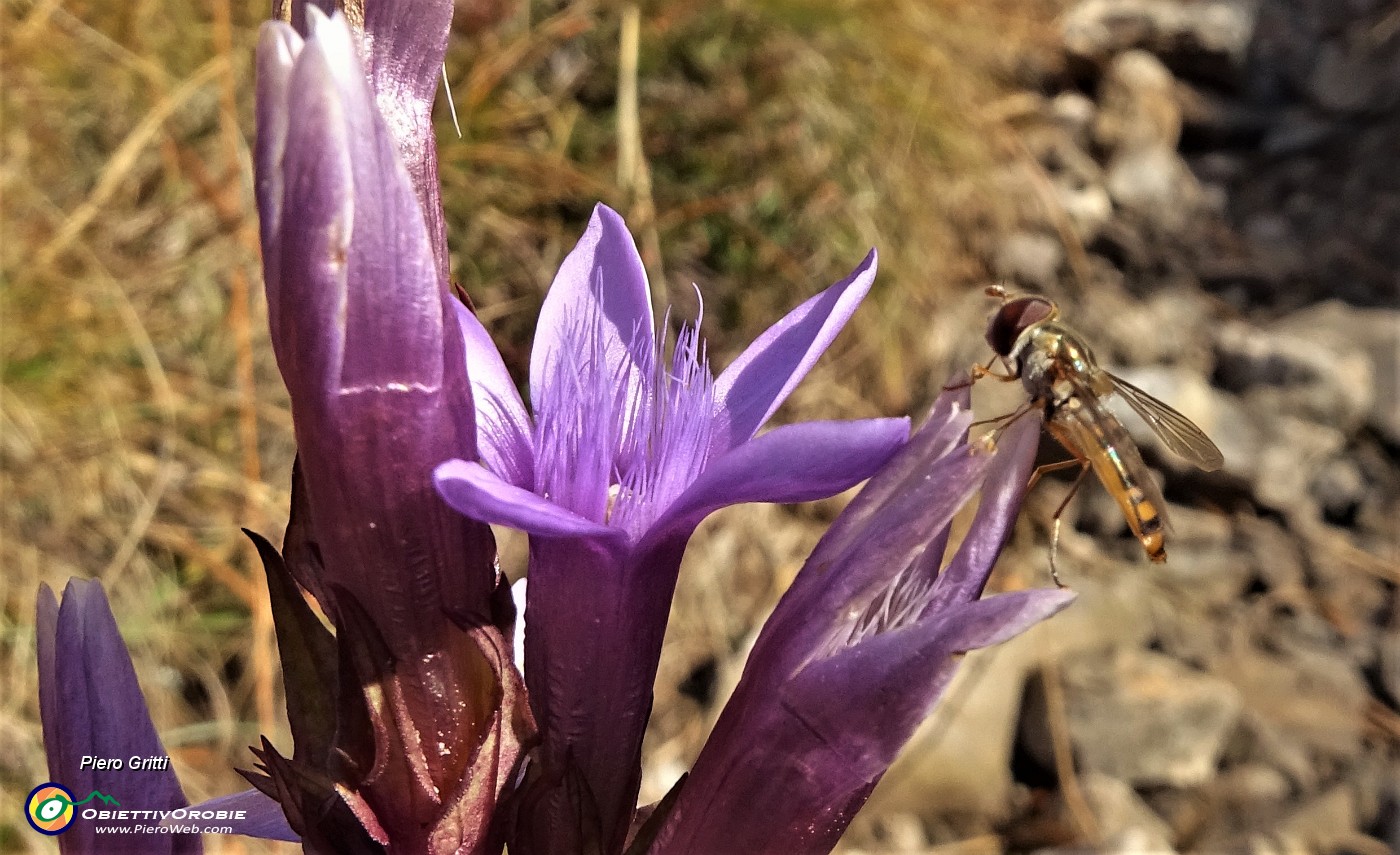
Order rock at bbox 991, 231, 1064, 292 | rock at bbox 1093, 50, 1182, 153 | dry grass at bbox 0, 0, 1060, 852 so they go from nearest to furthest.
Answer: dry grass at bbox 0, 0, 1060, 852, rock at bbox 991, 231, 1064, 292, rock at bbox 1093, 50, 1182, 153

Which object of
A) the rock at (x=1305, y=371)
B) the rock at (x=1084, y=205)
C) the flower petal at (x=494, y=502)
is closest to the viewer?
the flower petal at (x=494, y=502)

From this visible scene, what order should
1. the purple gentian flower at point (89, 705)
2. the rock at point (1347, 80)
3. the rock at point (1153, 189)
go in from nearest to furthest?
1. the purple gentian flower at point (89, 705)
2. the rock at point (1153, 189)
3. the rock at point (1347, 80)

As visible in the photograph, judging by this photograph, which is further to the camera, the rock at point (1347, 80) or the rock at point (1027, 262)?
the rock at point (1347, 80)

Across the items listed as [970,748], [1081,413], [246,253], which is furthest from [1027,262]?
[1081,413]

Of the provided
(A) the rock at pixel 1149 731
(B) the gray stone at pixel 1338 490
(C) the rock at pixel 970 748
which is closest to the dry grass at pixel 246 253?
(C) the rock at pixel 970 748

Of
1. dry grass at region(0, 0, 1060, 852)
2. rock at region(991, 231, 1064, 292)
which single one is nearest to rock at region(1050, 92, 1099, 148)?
rock at region(991, 231, 1064, 292)

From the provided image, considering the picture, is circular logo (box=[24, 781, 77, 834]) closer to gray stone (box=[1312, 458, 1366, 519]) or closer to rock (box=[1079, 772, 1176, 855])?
rock (box=[1079, 772, 1176, 855])

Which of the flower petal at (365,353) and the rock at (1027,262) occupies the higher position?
the flower petal at (365,353)

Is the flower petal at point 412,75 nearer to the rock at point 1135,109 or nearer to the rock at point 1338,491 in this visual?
the rock at point 1338,491
